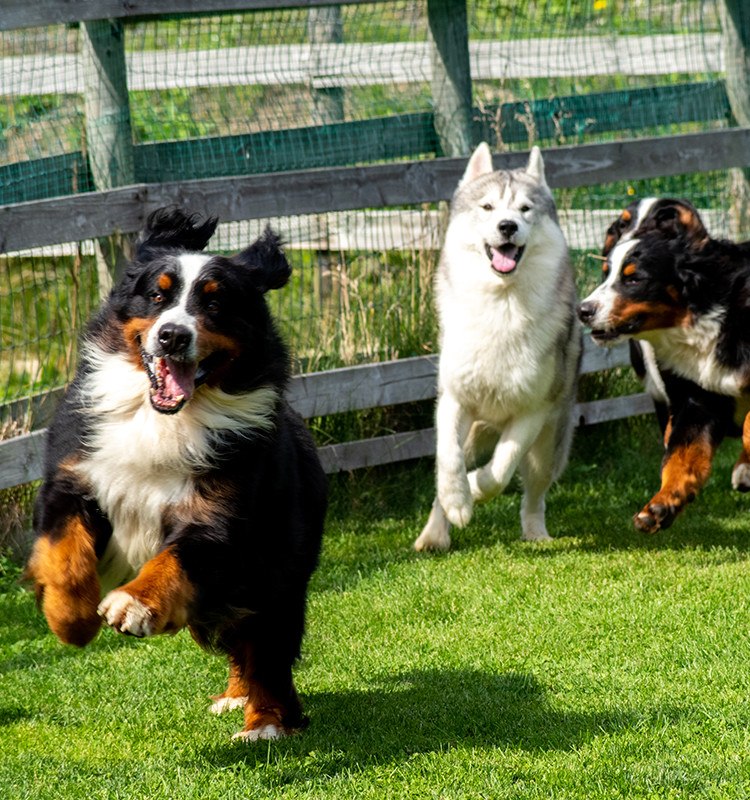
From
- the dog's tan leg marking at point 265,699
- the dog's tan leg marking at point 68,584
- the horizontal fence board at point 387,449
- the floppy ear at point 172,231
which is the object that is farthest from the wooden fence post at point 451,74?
the dog's tan leg marking at point 68,584

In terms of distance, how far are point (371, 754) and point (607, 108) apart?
19.6ft

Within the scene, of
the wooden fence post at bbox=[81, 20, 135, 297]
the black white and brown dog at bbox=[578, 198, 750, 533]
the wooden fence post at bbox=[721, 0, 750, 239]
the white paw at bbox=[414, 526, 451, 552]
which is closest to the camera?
the black white and brown dog at bbox=[578, 198, 750, 533]

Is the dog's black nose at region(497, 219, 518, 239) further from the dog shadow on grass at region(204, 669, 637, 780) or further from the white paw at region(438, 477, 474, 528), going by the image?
the dog shadow on grass at region(204, 669, 637, 780)

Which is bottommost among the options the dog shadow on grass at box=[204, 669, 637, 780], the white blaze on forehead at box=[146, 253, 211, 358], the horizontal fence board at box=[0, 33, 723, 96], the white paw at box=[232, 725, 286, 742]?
the dog shadow on grass at box=[204, 669, 637, 780]

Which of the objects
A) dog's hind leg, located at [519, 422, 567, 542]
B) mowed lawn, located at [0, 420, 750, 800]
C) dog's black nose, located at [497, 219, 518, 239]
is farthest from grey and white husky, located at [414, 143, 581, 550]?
mowed lawn, located at [0, 420, 750, 800]

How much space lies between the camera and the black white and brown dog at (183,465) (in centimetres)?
→ 312

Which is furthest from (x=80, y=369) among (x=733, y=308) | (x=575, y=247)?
(x=575, y=247)

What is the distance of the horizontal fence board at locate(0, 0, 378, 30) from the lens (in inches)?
203

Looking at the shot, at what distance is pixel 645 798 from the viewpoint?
307 centimetres

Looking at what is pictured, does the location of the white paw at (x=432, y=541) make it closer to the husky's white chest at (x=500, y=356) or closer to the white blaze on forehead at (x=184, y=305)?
the husky's white chest at (x=500, y=356)

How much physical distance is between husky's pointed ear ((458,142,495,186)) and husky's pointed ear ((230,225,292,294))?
8.92 ft

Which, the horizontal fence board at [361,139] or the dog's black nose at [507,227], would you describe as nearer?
the dog's black nose at [507,227]

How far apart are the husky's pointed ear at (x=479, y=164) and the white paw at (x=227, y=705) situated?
3.30 meters

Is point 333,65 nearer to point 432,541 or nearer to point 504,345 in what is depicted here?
point 504,345
